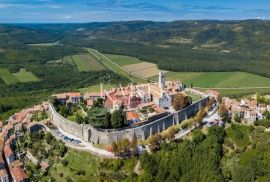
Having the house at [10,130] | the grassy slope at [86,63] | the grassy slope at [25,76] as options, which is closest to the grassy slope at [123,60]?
the grassy slope at [86,63]

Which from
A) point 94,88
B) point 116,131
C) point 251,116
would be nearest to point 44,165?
point 116,131

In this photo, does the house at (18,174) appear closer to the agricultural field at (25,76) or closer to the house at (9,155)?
the house at (9,155)

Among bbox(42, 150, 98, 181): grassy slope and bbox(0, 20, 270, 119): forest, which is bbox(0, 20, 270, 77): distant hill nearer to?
bbox(0, 20, 270, 119): forest

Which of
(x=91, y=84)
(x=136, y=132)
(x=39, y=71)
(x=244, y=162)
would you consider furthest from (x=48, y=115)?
(x=39, y=71)

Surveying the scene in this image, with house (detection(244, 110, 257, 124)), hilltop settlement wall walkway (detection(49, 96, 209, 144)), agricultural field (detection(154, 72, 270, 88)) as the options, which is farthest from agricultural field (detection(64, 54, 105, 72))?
house (detection(244, 110, 257, 124))

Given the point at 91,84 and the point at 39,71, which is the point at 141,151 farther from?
the point at 39,71

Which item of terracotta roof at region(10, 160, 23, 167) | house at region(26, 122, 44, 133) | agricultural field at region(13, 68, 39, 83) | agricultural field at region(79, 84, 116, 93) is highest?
house at region(26, 122, 44, 133)
